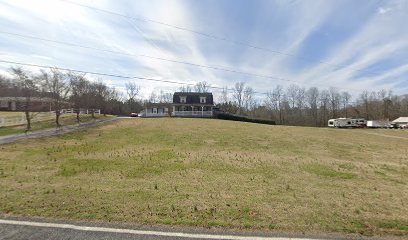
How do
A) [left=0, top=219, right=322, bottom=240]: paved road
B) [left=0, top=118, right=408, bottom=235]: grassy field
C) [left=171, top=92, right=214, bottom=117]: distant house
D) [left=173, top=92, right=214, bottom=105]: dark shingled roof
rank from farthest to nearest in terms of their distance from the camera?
[left=173, top=92, right=214, bottom=105]: dark shingled roof < [left=171, top=92, right=214, bottom=117]: distant house < [left=0, top=118, right=408, bottom=235]: grassy field < [left=0, top=219, right=322, bottom=240]: paved road

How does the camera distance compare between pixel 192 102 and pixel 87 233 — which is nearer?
pixel 87 233

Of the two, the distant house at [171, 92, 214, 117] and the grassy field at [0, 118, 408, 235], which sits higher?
the distant house at [171, 92, 214, 117]

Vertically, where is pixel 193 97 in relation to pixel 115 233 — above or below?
above

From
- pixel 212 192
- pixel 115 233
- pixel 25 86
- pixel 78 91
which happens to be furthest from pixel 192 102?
pixel 115 233

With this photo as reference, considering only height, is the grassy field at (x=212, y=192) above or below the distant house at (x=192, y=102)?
below

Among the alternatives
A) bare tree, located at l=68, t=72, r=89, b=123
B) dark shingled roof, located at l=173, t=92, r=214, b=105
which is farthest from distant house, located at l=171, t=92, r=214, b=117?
bare tree, located at l=68, t=72, r=89, b=123

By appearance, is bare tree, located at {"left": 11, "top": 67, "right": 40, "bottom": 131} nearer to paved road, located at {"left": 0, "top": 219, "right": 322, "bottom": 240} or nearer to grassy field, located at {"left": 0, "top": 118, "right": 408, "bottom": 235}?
grassy field, located at {"left": 0, "top": 118, "right": 408, "bottom": 235}

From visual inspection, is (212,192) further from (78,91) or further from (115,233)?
(78,91)

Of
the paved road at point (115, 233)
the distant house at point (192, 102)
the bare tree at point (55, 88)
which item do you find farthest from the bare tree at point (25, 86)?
the distant house at point (192, 102)

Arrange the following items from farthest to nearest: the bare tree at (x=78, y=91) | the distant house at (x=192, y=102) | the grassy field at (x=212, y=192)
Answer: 1. the distant house at (x=192, y=102)
2. the bare tree at (x=78, y=91)
3. the grassy field at (x=212, y=192)

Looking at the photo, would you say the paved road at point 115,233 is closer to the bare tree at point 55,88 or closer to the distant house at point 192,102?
the bare tree at point 55,88

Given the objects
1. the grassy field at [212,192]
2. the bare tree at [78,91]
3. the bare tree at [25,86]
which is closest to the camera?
the grassy field at [212,192]

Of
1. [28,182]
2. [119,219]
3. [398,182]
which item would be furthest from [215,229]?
[398,182]

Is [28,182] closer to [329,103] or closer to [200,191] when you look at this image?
[200,191]
